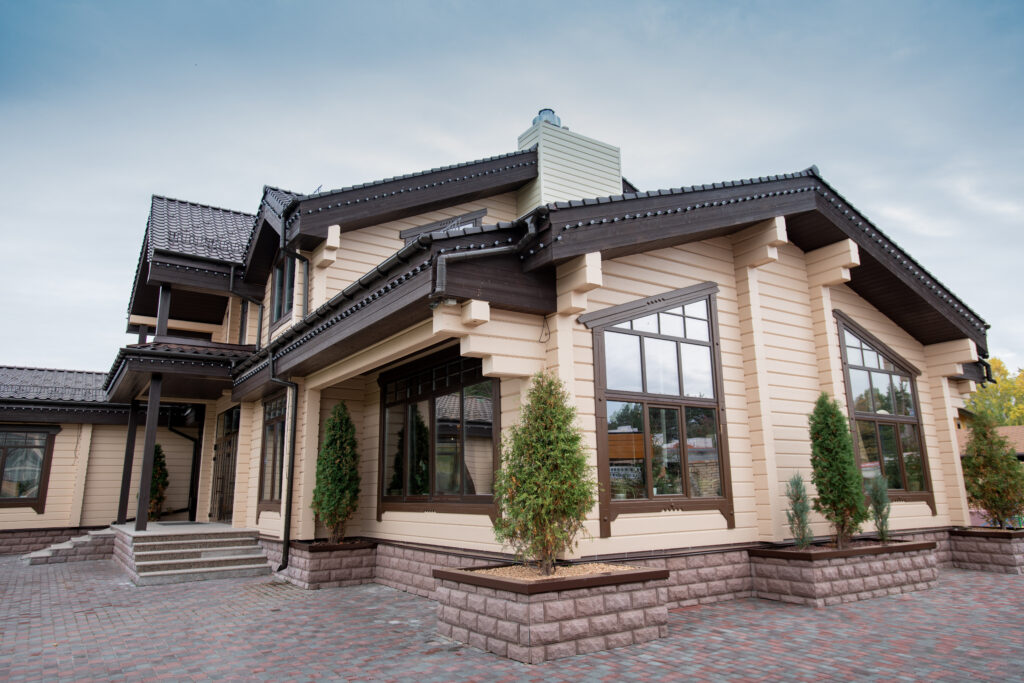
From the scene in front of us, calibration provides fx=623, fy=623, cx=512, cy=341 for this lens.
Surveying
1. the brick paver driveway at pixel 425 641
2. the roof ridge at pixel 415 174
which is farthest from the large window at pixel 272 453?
the roof ridge at pixel 415 174

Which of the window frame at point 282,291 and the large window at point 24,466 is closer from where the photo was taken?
the window frame at point 282,291

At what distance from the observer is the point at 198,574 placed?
9734mm

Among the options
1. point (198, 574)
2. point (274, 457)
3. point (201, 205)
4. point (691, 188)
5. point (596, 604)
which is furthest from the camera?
point (201, 205)

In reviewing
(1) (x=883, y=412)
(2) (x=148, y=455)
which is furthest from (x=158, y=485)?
(1) (x=883, y=412)

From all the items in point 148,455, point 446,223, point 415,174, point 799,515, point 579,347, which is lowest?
point 799,515

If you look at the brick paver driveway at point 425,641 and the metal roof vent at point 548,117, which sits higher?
the metal roof vent at point 548,117

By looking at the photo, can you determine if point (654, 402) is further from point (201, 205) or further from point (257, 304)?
point (201, 205)

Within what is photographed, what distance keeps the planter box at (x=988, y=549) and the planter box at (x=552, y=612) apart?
6848 mm

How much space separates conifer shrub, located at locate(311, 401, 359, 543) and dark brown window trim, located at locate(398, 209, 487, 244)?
336 centimetres

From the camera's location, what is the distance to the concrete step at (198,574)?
9.36m

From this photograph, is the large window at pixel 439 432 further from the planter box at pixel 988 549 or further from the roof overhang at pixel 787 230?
the planter box at pixel 988 549

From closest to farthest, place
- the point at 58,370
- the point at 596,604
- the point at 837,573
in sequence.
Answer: the point at 596,604 → the point at 837,573 → the point at 58,370

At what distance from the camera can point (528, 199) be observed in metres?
12.1

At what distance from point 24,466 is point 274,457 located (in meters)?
7.96
